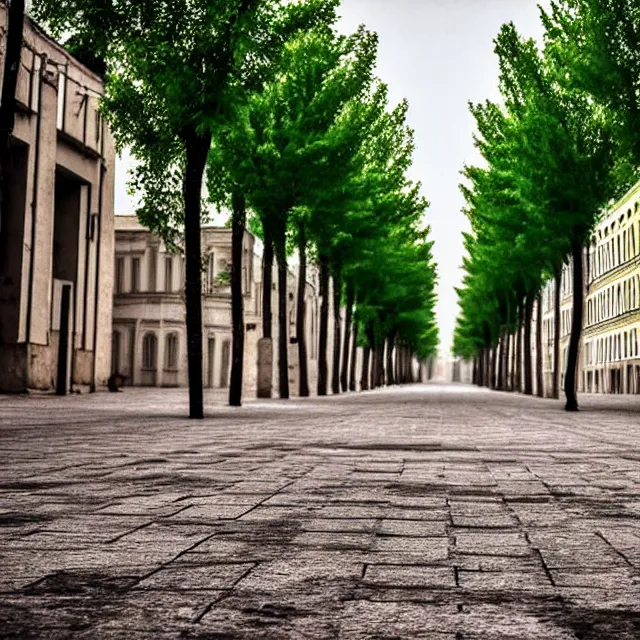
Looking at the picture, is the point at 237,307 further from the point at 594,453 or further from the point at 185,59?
the point at 594,453

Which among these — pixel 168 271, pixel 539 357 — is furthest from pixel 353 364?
pixel 168 271

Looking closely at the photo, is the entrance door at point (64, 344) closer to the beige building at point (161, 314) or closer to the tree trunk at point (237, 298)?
the tree trunk at point (237, 298)

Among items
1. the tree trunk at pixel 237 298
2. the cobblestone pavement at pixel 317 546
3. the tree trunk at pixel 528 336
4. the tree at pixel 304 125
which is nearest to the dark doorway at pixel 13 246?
the tree at pixel 304 125

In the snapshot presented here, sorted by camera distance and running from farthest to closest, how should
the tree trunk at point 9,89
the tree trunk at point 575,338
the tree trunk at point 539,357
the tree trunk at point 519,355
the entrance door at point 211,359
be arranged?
the entrance door at point 211,359
the tree trunk at point 519,355
the tree trunk at point 539,357
the tree trunk at point 575,338
the tree trunk at point 9,89

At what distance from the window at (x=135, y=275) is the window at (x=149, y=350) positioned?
2976 mm

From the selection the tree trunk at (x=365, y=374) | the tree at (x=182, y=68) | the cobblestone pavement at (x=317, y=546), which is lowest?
the cobblestone pavement at (x=317, y=546)

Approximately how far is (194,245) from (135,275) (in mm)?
39789

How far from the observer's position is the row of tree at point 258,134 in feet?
52.0

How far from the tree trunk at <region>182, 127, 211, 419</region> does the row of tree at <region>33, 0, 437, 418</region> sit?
23 millimetres

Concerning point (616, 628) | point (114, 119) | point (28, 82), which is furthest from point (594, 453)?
point (28, 82)

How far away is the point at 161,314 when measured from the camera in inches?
2136

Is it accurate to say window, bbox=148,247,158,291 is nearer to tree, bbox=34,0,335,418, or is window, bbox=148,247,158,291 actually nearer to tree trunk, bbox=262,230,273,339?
tree trunk, bbox=262,230,273,339

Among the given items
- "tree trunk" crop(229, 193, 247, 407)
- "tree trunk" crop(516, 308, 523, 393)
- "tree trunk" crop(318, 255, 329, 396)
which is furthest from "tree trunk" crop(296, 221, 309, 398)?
"tree trunk" crop(516, 308, 523, 393)

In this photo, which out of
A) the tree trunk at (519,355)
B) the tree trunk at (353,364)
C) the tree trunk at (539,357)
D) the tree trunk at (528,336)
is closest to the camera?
the tree trunk at (539,357)
